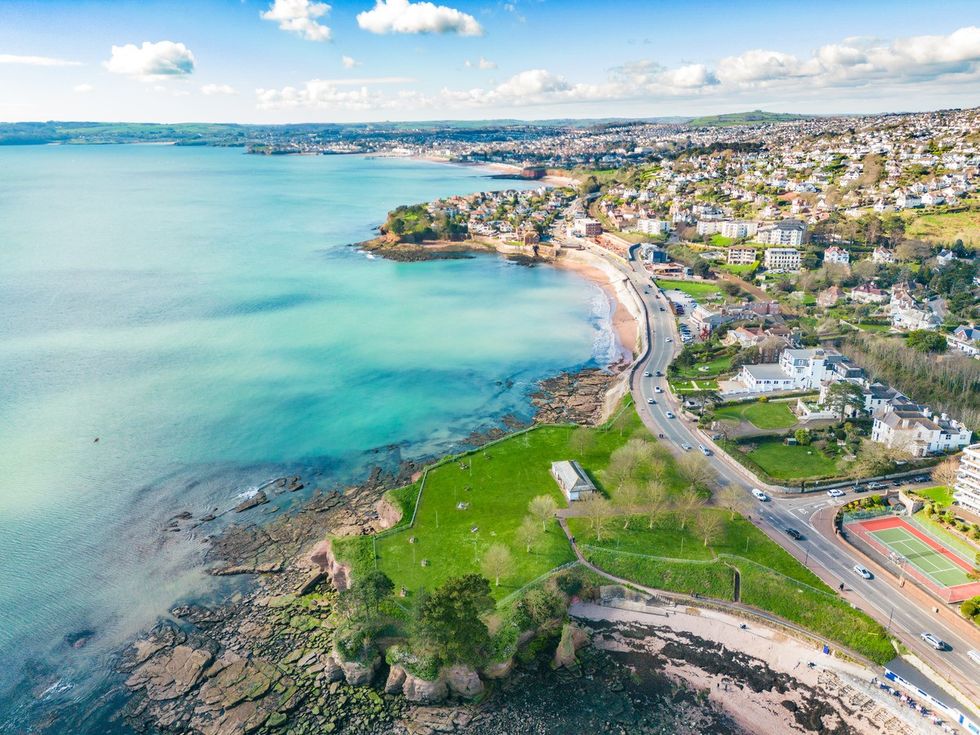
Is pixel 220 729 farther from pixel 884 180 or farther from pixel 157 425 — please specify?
pixel 884 180

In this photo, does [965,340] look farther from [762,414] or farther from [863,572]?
[863,572]

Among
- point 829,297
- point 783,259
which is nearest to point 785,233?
point 783,259

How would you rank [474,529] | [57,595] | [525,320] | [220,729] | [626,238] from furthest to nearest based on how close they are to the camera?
[626,238] → [525,320] → [474,529] → [57,595] → [220,729]

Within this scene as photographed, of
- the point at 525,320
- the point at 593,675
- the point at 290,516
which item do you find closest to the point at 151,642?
the point at 290,516

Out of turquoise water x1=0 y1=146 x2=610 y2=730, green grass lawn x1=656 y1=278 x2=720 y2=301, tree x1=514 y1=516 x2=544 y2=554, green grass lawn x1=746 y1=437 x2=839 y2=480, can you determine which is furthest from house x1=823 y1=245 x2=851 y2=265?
tree x1=514 y1=516 x2=544 y2=554

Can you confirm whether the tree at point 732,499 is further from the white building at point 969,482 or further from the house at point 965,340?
the house at point 965,340

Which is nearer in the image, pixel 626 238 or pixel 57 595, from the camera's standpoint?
pixel 57 595
